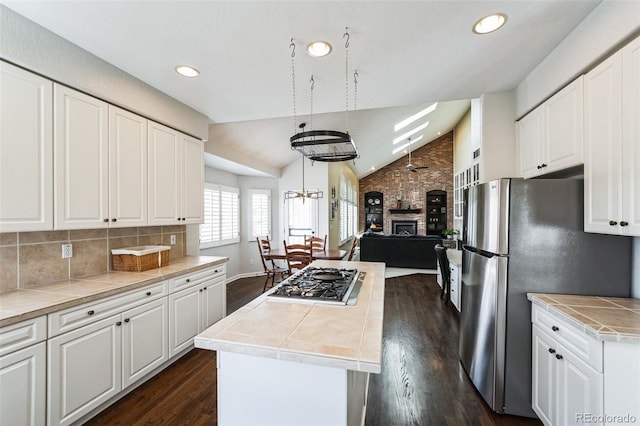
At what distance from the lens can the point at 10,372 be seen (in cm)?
141

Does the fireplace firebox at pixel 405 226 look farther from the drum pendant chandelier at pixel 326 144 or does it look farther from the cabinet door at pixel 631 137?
the cabinet door at pixel 631 137

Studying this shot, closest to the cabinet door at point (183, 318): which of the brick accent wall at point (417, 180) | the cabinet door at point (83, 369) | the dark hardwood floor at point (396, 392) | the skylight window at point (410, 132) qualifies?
the dark hardwood floor at point (396, 392)

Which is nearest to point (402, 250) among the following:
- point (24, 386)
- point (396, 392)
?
point (396, 392)

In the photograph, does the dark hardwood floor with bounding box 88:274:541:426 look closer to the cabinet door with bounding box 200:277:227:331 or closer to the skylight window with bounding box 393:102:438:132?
the cabinet door with bounding box 200:277:227:331

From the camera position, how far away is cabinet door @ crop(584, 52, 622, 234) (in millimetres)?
1515

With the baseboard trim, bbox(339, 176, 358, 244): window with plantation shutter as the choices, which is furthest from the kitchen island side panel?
bbox(339, 176, 358, 244): window with plantation shutter

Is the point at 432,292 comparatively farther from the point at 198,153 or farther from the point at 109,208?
the point at 109,208

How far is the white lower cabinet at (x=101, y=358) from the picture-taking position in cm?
163

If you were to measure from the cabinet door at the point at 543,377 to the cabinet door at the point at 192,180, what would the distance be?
3329 mm

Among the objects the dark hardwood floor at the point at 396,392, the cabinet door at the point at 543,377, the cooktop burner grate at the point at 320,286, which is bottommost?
the dark hardwood floor at the point at 396,392

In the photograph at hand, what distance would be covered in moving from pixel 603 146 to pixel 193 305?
11.4ft

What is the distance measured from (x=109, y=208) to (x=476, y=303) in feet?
10.3

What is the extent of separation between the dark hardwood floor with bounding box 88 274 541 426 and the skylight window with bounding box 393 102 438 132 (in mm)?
5065

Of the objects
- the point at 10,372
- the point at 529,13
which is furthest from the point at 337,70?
the point at 10,372
